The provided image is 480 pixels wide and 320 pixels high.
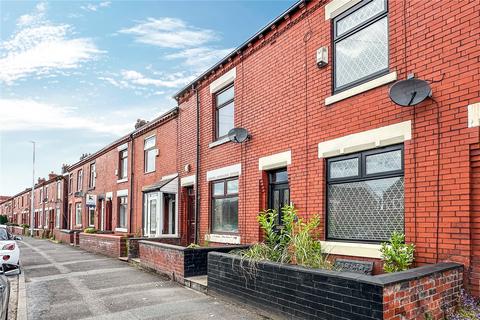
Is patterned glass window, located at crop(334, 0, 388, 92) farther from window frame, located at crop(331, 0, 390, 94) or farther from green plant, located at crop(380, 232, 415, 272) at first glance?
green plant, located at crop(380, 232, 415, 272)

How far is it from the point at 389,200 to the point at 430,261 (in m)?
1.17

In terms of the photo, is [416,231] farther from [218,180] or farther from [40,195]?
[40,195]

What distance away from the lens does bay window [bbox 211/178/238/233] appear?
1131 centimetres

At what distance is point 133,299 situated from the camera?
835 centimetres

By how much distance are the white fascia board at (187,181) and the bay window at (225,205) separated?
4.20ft

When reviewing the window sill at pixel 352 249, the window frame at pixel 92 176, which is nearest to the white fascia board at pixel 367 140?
the window sill at pixel 352 249

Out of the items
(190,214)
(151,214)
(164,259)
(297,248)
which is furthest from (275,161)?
(151,214)

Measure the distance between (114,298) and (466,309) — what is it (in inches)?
249

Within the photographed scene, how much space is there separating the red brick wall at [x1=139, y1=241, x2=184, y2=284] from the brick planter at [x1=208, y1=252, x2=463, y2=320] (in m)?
3.08

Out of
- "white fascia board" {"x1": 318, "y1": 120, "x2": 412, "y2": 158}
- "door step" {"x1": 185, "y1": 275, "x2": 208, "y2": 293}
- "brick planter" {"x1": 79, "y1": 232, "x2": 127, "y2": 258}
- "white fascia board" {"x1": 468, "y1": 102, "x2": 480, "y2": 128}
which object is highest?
"white fascia board" {"x1": 468, "y1": 102, "x2": 480, "y2": 128}

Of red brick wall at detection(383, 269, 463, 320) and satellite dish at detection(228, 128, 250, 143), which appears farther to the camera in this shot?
satellite dish at detection(228, 128, 250, 143)

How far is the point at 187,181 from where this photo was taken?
1398 centimetres

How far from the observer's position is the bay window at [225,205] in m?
11.3

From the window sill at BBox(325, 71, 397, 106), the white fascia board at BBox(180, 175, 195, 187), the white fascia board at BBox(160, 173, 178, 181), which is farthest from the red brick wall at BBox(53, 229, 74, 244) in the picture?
the window sill at BBox(325, 71, 397, 106)
